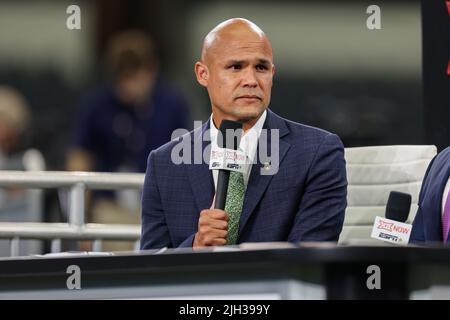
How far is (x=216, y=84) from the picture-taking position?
368 cm

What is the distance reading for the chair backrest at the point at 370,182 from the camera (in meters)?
4.16

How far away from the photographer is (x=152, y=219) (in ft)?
12.3

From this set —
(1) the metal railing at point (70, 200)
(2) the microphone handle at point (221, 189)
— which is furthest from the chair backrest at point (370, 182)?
(1) the metal railing at point (70, 200)

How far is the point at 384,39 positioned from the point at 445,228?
26.5 feet

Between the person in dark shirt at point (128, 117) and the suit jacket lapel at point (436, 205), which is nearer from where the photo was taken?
the suit jacket lapel at point (436, 205)

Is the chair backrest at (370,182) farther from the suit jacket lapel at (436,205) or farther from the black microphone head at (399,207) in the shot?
the suit jacket lapel at (436,205)

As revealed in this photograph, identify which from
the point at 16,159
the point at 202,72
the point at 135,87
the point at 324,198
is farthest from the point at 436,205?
the point at 16,159

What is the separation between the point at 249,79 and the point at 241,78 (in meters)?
0.04

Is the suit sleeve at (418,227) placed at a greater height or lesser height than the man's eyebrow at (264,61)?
lesser

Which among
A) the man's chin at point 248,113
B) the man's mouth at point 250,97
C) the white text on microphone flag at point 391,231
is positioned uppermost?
the man's mouth at point 250,97

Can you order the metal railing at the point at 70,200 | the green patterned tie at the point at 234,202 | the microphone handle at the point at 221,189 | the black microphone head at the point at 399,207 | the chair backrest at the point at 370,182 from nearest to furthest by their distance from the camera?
1. the microphone handle at the point at 221,189
2. the green patterned tie at the point at 234,202
3. the black microphone head at the point at 399,207
4. the chair backrest at the point at 370,182
5. the metal railing at the point at 70,200

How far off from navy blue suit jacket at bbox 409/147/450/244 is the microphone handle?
65 cm

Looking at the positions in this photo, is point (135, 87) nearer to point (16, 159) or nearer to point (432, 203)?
point (16, 159)

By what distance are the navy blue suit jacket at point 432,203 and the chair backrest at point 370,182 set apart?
0.42 metres
